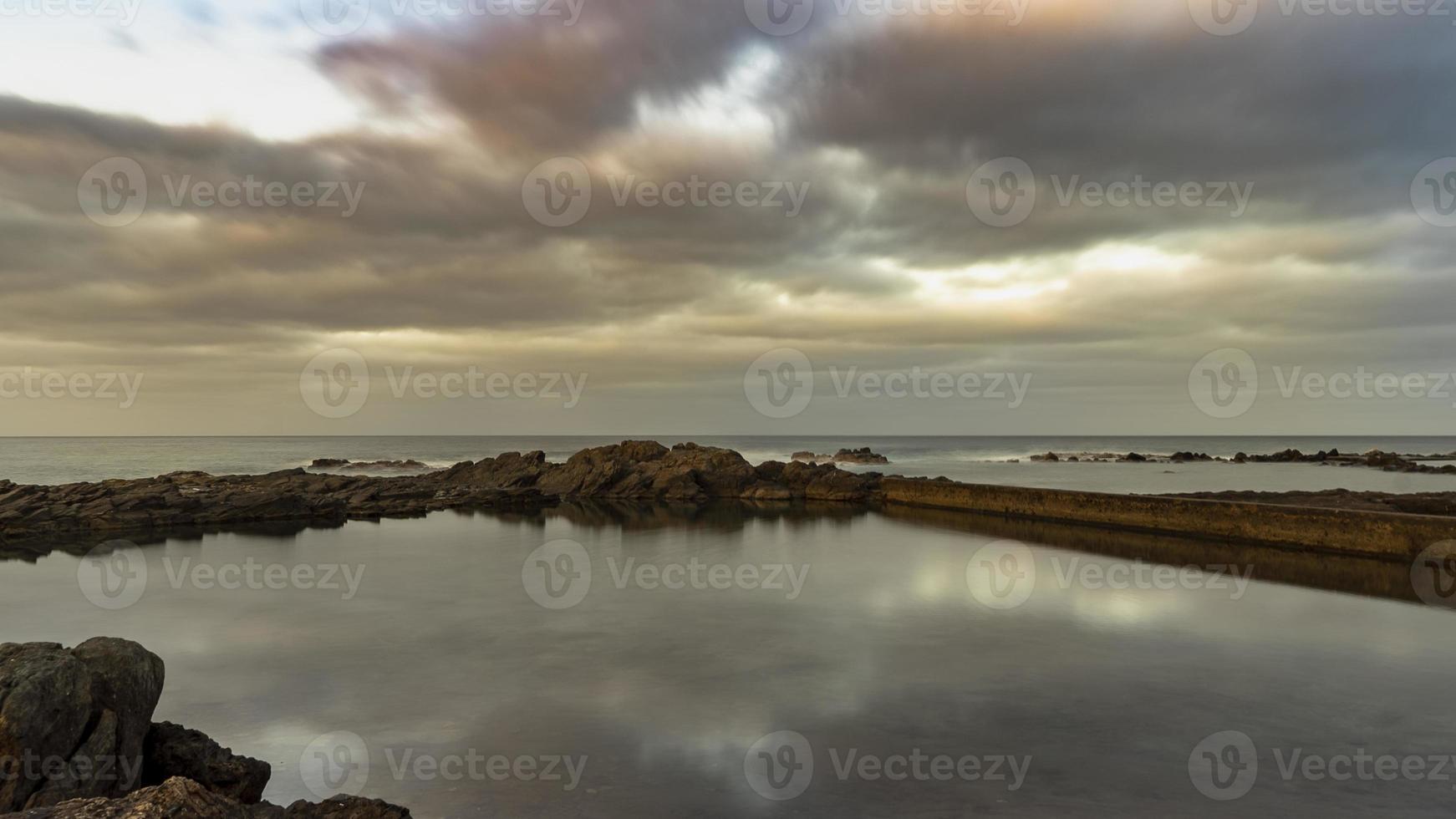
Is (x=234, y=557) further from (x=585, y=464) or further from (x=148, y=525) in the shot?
(x=585, y=464)

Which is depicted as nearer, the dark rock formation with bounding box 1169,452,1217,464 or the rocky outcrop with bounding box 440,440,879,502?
the rocky outcrop with bounding box 440,440,879,502

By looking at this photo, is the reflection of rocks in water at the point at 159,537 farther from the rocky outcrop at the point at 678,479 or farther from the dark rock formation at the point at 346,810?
the dark rock formation at the point at 346,810

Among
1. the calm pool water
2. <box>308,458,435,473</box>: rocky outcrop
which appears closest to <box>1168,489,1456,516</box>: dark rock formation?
the calm pool water

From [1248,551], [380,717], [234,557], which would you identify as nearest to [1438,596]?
[1248,551]

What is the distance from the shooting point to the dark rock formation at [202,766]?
5449 mm

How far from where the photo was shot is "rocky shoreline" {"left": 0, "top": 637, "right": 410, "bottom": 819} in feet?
15.2

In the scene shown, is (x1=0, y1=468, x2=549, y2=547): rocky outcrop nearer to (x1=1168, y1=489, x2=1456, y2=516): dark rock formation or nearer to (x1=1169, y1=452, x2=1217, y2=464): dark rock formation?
(x1=1168, y1=489, x2=1456, y2=516): dark rock formation

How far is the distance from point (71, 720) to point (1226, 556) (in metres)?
18.6

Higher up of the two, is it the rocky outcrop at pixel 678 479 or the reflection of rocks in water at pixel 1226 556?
the rocky outcrop at pixel 678 479

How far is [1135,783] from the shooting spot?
18.7ft

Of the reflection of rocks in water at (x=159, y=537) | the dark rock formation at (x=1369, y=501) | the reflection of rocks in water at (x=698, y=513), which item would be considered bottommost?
the reflection of rocks in water at (x=159, y=537)

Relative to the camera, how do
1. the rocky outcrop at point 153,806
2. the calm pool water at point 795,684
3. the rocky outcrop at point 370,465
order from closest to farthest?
the rocky outcrop at point 153,806
the calm pool water at point 795,684
the rocky outcrop at point 370,465

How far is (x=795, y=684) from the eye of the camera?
8250 millimetres

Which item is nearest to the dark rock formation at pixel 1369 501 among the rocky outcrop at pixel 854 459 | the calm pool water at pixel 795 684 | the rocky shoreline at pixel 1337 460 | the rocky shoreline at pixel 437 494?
the rocky shoreline at pixel 437 494
